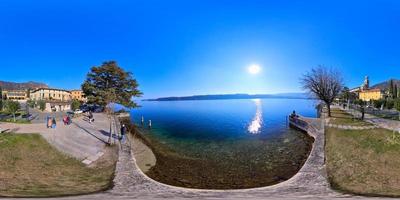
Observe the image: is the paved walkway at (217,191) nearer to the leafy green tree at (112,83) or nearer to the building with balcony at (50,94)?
the leafy green tree at (112,83)

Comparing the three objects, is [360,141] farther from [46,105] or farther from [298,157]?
[46,105]

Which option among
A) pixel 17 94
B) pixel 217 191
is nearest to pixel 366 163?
pixel 217 191

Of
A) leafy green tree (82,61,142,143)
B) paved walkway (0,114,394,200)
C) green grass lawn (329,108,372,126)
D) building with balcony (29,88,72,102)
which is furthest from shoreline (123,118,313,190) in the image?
building with balcony (29,88,72,102)

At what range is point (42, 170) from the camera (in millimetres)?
17750

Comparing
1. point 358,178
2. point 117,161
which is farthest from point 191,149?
point 358,178

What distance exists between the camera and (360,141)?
83.8ft

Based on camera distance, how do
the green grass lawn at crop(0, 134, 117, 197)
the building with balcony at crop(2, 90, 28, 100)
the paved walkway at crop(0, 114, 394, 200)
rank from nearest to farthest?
the paved walkway at crop(0, 114, 394, 200)
the green grass lawn at crop(0, 134, 117, 197)
the building with balcony at crop(2, 90, 28, 100)

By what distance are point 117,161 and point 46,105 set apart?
63916 mm

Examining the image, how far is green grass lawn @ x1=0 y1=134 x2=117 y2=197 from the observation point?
1407 cm

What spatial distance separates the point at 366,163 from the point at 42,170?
75.8ft

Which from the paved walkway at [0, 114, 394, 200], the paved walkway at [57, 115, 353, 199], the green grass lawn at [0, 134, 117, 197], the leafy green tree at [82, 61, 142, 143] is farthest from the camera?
the leafy green tree at [82, 61, 142, 143]

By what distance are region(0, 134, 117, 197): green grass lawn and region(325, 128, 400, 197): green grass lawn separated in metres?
15.0

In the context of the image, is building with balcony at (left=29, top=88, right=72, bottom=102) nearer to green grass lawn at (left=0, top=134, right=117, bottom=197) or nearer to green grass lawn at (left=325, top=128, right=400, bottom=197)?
green grass lawn at (left=0, top=134, right=117, bottom=197)

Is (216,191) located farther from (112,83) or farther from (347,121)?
(112,83)
